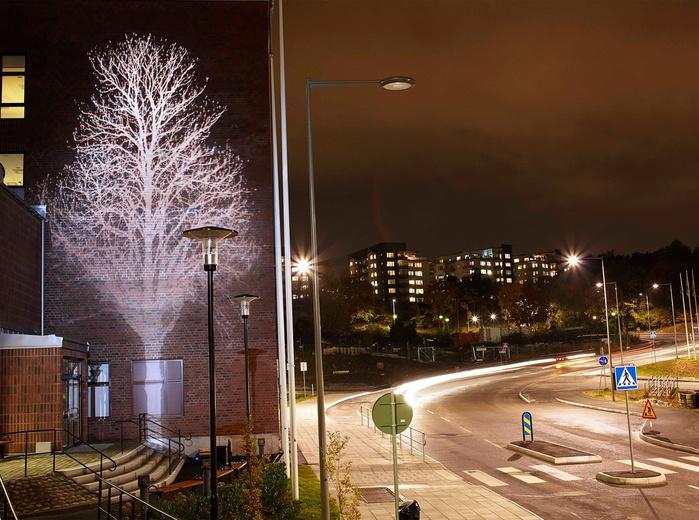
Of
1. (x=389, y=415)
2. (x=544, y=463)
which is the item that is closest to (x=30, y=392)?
(x=389, y=415)

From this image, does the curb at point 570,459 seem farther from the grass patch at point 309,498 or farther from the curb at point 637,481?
the grass patch at point 309,498

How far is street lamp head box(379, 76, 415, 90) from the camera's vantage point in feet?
45.6

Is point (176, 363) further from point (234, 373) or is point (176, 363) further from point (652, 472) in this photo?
point (652, 472)

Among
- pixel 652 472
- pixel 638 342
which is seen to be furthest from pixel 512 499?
pixel 638 342

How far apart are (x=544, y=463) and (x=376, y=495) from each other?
8071 millimetres

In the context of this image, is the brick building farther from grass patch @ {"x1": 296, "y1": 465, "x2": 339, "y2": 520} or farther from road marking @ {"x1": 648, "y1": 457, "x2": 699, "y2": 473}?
road marking @ {"x1": 648, "y1": 457, "x2": 699, "y2": 473}

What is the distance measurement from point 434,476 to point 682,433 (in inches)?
572

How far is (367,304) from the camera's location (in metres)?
103

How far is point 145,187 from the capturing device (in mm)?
28141

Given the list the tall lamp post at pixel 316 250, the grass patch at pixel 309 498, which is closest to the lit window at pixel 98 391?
the grass patch at pixel 309 498

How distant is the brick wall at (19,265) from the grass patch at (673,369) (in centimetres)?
4848

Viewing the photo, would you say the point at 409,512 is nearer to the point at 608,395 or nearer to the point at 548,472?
the point at 548,472

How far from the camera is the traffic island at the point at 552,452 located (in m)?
23.5

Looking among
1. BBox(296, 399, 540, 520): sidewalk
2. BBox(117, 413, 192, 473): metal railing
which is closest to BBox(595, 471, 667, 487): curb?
BBox(296, 399, 540, 520): sidewalk
